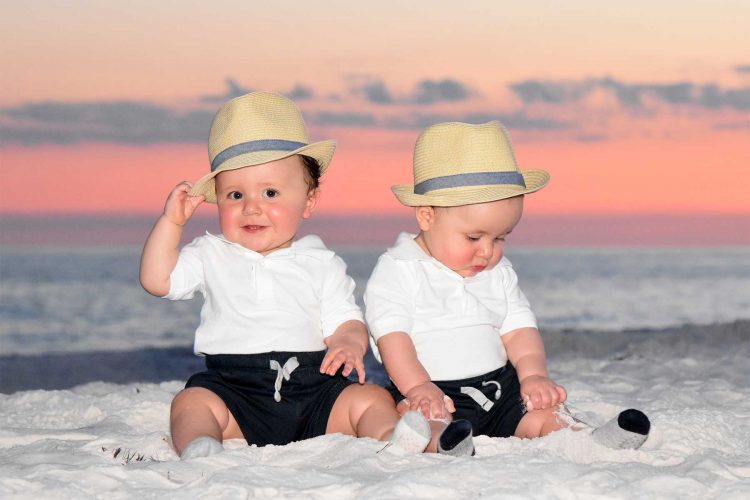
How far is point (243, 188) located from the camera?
3.93 m

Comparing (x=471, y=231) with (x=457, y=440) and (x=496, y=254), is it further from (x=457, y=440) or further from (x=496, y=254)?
(x=457, y=440)

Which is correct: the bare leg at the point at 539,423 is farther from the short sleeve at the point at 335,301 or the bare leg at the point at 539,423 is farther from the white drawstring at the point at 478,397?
the short sleeve at the point at 335,301

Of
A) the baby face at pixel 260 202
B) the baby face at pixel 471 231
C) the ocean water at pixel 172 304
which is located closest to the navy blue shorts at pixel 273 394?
the baby face at pixel 260 202

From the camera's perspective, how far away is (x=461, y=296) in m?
4.09

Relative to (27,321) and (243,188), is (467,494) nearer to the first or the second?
(243,188)

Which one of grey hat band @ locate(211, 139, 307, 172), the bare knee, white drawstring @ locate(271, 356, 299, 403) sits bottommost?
the bare knee

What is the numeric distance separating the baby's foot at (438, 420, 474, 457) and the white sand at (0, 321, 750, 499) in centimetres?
6

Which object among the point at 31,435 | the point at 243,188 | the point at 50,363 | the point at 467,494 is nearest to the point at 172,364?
the point at 50,363

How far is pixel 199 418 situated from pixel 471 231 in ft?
4.35

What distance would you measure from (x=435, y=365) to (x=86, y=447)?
57.2 inches

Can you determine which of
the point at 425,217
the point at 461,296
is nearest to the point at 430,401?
the point at 461,296

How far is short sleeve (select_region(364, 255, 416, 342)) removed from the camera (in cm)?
394

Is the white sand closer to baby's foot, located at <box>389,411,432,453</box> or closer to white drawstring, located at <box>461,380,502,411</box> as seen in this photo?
baby's foot, located at <box>389,411,432,453</box>

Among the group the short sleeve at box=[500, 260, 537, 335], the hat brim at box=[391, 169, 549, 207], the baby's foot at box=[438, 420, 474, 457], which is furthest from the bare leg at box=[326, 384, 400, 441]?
the hat brim at box=[391, 169, 549, 207]
